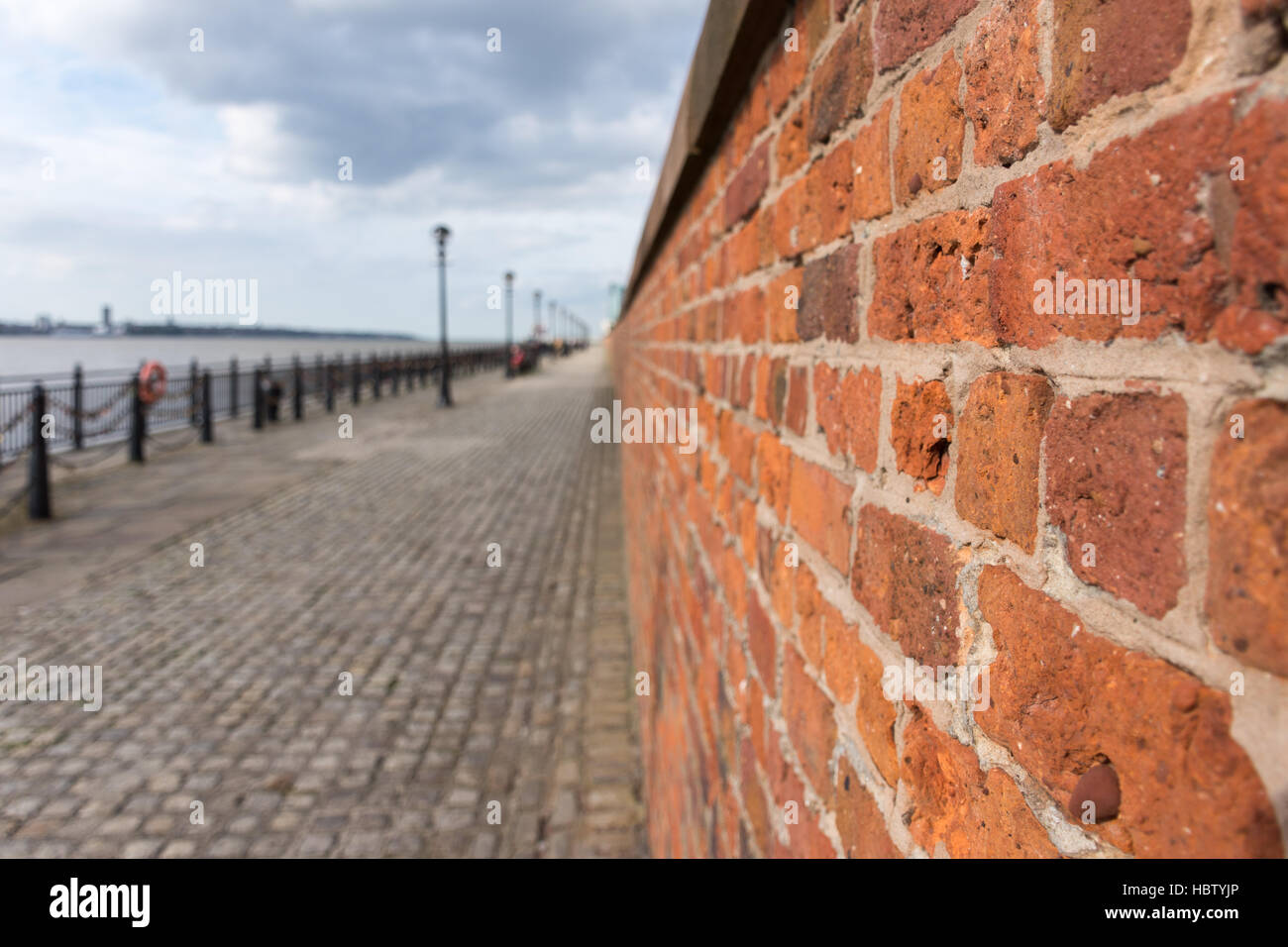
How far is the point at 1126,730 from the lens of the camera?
571 millimetres

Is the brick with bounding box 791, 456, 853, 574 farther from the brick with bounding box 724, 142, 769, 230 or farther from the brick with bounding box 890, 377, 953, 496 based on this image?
the brick with bounding box 724, 142, 769, 230

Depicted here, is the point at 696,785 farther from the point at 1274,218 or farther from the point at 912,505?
the point at 1274,218

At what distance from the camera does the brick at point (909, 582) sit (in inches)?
33.1

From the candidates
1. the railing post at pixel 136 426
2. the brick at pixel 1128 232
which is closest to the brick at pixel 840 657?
the brick at pixel 1128 232

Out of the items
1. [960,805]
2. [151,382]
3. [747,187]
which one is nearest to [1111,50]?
[960,805]

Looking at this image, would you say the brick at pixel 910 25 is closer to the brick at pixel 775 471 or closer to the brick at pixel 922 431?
the brick at pixel 922 431

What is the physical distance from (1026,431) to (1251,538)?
242mm

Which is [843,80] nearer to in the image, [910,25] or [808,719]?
[910,25]

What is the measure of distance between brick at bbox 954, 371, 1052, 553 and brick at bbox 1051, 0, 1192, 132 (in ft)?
0.69

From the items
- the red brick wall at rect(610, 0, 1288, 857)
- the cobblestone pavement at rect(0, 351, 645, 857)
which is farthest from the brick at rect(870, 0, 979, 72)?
the cobblestone pavement at rect(0, 351, 645, 857)

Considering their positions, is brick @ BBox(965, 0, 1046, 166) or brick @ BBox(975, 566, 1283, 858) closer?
brick @ BBox(975, 566, 1283, 858)

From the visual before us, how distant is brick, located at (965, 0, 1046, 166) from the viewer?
2.22 feet

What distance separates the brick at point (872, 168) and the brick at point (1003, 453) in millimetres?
321

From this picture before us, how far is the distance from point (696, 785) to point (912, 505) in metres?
1.61
